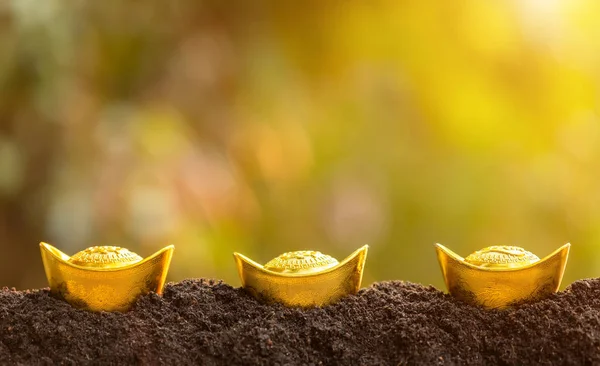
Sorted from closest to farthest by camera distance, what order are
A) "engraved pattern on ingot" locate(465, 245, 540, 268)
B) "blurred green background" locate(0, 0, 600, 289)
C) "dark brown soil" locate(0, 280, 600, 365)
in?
"dark brown soil" locate(0, 280, 600, 365) → "engraved pattern on ingot" locate(465, 245, 540, 268) → "blurred green background" locate(0, 0, 600, 289)

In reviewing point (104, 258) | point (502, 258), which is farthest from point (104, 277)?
point (502, 258)

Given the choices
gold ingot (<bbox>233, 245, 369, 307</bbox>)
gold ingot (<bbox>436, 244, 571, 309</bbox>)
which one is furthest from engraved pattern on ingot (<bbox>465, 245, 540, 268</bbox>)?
gold ingot (<bbox>233, 245, 369, 307</bbox>)

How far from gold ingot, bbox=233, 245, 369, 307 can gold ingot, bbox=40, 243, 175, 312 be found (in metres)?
0.16

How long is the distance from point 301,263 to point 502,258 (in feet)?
1.17

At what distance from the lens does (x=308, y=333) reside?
1.17 meters

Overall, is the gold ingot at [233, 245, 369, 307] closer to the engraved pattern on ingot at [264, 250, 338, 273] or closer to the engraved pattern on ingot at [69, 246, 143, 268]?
the engraved pattern on ingot at [264, 250, 338, 273]

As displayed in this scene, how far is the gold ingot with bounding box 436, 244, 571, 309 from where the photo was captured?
1217 mm

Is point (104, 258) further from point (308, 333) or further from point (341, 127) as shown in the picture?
point (341, 127)

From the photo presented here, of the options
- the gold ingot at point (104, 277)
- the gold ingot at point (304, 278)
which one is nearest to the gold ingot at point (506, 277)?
the gold ingot at point (304, 278)

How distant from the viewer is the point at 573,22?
280cm

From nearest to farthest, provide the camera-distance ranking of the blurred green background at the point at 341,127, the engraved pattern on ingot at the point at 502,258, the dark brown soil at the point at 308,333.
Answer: the dark brown soil at the point at 308,333, the engraved pattern on ingot at the point at 502,258, the blurred green background at the point at 341,127

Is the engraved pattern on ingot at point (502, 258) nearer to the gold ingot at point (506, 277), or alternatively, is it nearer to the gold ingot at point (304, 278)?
the gold ingot at point (506, 277)

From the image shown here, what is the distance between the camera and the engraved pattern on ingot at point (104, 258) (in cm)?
123

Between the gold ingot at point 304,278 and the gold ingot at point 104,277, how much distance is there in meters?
0.16
